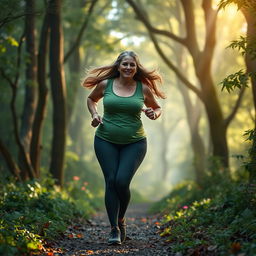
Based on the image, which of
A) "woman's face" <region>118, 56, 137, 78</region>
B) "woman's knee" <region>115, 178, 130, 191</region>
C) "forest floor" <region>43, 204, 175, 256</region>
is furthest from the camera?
"woman's face" <region>118, 56, 137, 78</region>

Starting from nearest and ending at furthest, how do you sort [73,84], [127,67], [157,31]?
[127,67] < [157,31] < [73,84]

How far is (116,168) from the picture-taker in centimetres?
567

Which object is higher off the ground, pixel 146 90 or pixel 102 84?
pixel 102 84

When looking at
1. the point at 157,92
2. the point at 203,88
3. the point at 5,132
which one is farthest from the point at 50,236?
the point at 5,132

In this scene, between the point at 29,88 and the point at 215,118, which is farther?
the point at 215,118

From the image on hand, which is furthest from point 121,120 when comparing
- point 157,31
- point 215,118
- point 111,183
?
point 157,31

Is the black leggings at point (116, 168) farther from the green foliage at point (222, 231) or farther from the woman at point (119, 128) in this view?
the green foliage at point (222, 231)

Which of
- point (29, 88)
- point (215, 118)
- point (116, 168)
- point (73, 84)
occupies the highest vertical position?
point (73, 84)

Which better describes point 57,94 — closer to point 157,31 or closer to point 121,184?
point 157,31

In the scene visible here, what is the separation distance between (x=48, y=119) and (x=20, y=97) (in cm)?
170

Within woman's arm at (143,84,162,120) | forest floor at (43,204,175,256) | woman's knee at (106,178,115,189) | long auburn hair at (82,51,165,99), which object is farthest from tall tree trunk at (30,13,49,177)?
woman's knee at (106,178,115,189)

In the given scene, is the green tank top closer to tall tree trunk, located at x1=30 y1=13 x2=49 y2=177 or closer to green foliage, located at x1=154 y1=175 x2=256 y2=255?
green foliage, located at x1=154 y1=175 x2=256 y2=255

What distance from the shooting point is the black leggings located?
5.59m

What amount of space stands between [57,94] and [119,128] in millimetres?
6353
